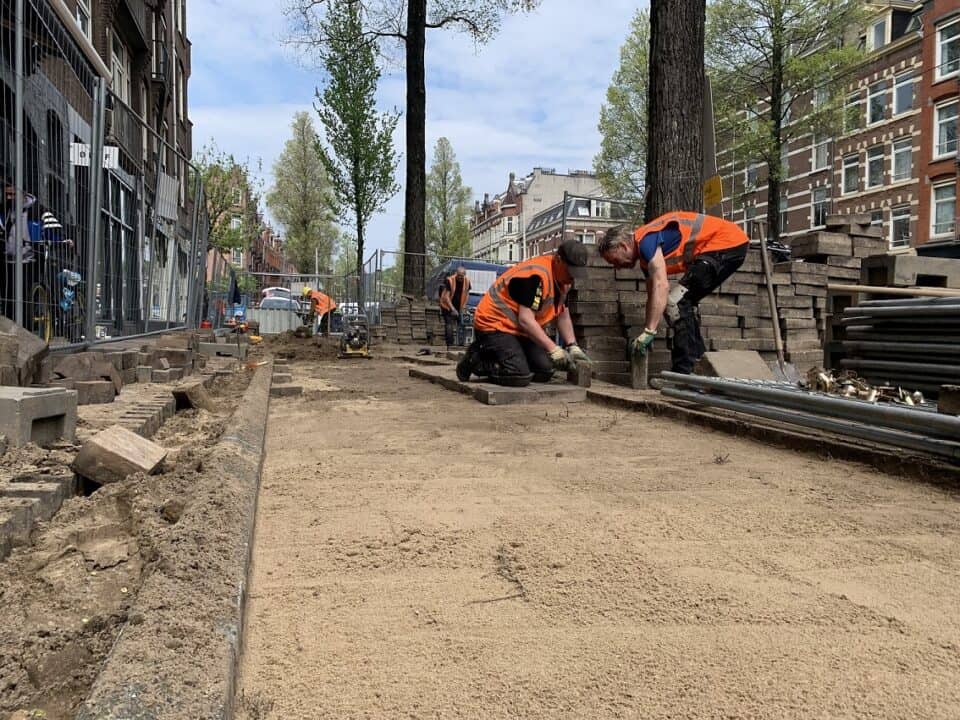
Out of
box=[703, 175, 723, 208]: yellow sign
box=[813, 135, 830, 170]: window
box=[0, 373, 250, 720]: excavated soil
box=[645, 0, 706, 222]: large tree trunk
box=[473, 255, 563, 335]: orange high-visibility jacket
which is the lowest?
box=[0, 373, 250, 720]: excavated soil

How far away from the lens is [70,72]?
519 centimetres

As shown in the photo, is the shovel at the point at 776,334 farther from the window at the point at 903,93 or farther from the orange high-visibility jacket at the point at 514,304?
the window at the point at 903,93

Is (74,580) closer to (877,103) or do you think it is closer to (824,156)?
(877,103)

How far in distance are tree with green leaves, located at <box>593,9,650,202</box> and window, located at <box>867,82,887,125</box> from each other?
1062 centimetres

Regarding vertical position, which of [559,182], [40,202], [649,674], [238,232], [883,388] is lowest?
[649,674]

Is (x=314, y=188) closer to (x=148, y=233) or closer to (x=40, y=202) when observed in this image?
(x=148, y=233)

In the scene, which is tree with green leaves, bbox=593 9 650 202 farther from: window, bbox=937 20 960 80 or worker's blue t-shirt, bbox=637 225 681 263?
worker's blue t-shirt, bbox=637 225 681 263

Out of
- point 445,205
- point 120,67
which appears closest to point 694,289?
point 120,67

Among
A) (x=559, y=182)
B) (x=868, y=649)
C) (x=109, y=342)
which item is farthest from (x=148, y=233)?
(x=559, y=182)

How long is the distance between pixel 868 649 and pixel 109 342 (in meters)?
6.36

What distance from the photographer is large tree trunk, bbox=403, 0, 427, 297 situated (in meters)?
16.5

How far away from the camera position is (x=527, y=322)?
5668 millimetres

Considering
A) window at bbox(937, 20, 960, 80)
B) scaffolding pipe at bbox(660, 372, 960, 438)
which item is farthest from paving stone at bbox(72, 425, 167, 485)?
window at bbox(937, 20, 960, 80)

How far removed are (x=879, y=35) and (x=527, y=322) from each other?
Answer: 3277 centimetres
